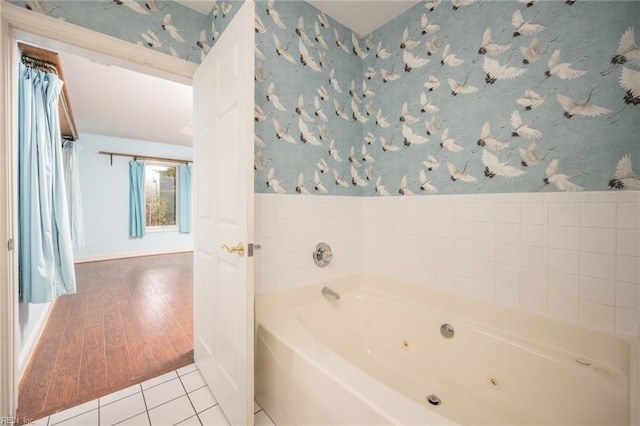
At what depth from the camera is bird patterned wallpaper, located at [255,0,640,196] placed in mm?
1133

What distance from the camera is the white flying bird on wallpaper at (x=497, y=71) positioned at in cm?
134

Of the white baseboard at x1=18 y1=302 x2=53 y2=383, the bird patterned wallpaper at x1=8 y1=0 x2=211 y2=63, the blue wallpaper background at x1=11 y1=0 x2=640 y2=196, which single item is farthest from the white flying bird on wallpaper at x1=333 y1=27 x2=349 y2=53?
the white baseboard at x1=18 y1=302 x2=53 y2=383

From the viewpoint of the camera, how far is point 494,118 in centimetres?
142

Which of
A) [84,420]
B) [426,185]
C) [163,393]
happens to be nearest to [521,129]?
[426,185]

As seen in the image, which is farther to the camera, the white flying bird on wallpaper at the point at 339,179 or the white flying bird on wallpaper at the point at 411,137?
the white flying bird on wallpaper at the point at 339,179

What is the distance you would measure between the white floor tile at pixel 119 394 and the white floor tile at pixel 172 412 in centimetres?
26

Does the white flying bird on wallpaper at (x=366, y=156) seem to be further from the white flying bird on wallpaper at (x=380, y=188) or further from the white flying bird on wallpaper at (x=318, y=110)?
the white flying bird on wallpaper at (x=318, y=110)

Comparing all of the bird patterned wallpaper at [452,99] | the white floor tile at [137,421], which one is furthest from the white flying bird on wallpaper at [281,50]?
the white floor tile at [137,421]

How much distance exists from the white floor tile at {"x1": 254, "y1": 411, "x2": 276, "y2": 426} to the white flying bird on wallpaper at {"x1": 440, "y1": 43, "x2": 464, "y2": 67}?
7.41 ft

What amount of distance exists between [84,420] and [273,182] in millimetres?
1616

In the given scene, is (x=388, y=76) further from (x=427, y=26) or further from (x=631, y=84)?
(x=631, y=84)

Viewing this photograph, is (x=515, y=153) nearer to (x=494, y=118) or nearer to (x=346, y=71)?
(x=494, y=118)

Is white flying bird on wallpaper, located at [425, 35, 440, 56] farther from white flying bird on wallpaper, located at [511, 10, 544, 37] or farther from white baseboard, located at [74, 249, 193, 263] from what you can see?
white baseboard, located at [74, 249, 193, 263]

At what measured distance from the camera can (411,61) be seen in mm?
1773
